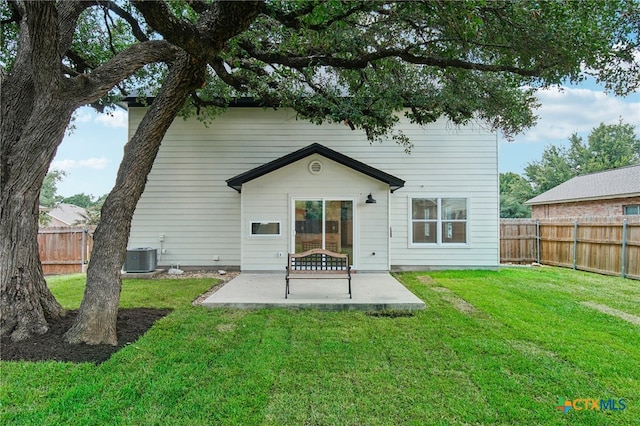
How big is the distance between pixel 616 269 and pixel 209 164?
11.8 m

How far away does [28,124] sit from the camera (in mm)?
3840

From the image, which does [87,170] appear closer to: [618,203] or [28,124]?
[28,124]

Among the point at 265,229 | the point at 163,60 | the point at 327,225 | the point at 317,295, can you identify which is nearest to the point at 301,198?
the point at 327,225

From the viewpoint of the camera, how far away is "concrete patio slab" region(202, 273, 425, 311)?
17.6 ft

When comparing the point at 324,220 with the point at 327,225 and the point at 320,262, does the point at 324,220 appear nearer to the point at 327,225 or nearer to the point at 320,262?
the point at 327,225

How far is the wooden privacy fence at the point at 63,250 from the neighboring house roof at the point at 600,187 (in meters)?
19.8

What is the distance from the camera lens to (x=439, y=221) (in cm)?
938

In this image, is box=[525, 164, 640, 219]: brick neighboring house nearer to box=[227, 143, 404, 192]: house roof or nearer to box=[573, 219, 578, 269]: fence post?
box=[573, 219, 578, 269]: fence post

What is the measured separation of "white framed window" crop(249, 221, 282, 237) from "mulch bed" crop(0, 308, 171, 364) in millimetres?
4280

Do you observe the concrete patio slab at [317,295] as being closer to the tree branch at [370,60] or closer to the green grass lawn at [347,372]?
the green grass lawn at [347,372]

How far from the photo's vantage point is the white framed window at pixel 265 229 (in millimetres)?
8422

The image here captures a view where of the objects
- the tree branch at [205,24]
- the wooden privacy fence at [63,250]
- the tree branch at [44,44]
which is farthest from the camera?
the wooden privacy fence at [63,250]

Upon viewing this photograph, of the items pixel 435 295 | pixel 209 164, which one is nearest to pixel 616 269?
pixel 435 295

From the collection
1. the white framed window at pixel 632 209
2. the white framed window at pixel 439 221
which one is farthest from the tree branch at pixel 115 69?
the white framed window at pixel 632 209
